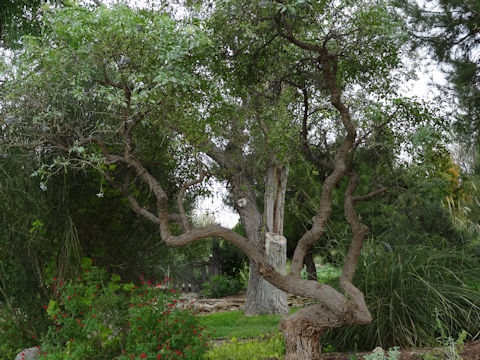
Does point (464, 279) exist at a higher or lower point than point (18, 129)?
lower

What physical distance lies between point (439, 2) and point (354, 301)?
4.63m

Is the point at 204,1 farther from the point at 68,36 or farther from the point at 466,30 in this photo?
the point at 466,30

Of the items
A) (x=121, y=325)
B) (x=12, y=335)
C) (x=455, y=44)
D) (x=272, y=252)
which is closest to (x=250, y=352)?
(x=121, y=325)

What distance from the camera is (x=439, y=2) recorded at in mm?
6445

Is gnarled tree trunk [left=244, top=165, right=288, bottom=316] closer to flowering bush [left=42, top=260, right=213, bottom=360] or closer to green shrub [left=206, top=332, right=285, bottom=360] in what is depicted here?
flowering bush [left=42, top=260, right=213, bottom=360]

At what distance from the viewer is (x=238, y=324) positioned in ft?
25.9

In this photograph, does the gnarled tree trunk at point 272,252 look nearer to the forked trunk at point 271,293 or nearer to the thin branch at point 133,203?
the forked trunk at point 271,293

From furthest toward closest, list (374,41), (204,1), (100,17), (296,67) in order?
(204,1)
(296,67)
(374,41)
(100,17)

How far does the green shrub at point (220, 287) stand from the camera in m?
13.1

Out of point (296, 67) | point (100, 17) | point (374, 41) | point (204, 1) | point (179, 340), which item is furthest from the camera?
point (204, 1)

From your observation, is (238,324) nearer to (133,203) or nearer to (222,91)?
(133,203)

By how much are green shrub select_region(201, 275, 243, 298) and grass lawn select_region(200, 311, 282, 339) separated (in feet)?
12.0

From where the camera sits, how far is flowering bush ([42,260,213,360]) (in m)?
4.15

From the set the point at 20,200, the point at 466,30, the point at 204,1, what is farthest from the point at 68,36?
the point at 466,30
